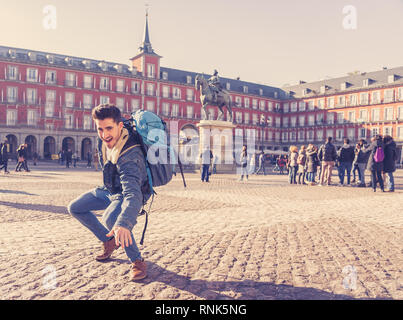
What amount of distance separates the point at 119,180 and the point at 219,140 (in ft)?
61.2

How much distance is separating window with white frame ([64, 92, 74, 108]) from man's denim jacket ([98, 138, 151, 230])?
46.9 m

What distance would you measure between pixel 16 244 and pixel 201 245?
7.12 feet

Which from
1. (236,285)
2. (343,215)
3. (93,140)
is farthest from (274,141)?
(236,285)

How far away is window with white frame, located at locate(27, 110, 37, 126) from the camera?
43844 millimetres

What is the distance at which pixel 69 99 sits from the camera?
46.4 metres

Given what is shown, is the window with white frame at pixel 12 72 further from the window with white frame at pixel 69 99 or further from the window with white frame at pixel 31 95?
the window with white frame at pixel 69 99

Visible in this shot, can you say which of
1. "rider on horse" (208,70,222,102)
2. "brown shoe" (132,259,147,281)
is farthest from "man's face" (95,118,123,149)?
"rider on horse" (208,70,222,102)

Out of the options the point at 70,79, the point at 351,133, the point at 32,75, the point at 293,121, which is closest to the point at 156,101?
the point at 70,79

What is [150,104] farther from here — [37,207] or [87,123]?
[37,207]

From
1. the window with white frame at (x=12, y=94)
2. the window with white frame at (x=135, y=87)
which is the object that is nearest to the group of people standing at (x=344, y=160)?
the window with white frame at (x=12, y=94)

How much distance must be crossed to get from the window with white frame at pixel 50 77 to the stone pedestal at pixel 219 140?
102ft

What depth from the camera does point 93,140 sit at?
155ft
